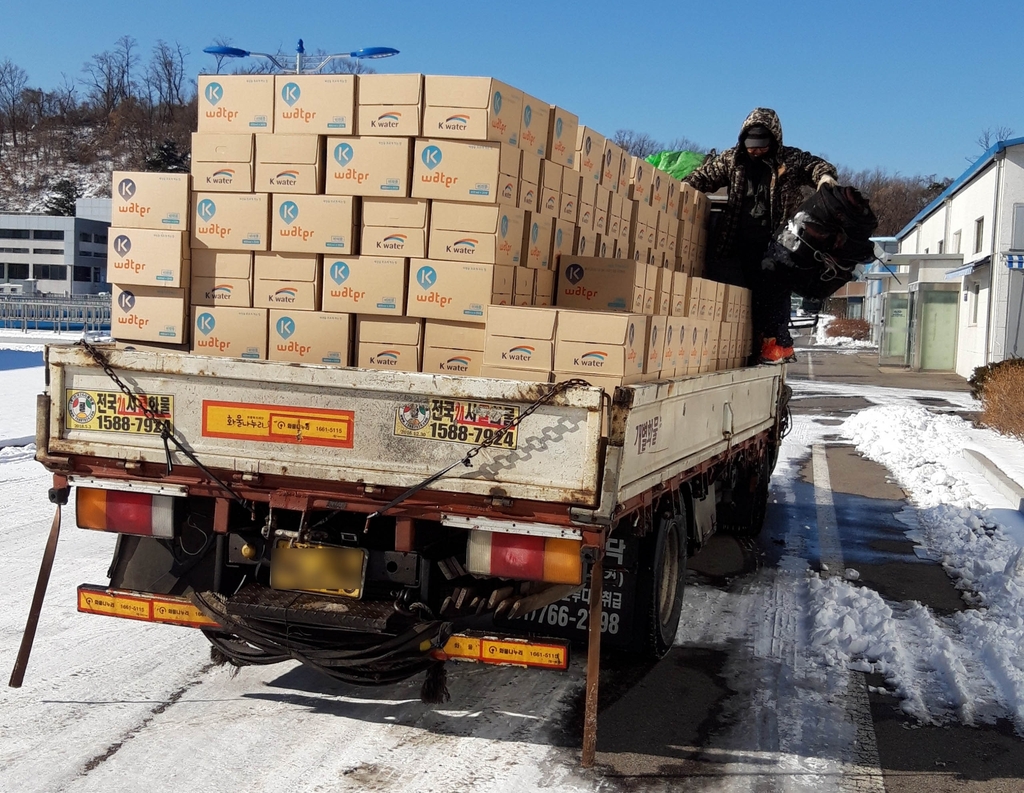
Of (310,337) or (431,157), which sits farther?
(310,337)

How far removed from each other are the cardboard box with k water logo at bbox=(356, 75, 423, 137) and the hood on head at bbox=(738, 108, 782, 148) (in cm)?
435

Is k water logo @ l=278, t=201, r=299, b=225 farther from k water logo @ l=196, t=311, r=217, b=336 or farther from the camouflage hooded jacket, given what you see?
the camouflage hooded jacket

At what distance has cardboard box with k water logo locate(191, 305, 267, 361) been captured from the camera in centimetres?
502

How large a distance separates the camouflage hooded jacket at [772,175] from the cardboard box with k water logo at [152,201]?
4.89 metres

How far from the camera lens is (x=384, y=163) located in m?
4.79

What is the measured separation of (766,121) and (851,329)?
185 ft

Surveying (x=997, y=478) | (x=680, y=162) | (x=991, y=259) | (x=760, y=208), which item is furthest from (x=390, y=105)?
(x=991, y=259)

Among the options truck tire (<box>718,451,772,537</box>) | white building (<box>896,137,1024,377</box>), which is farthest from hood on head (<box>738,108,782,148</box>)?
white building (<box>896,137,1024,377</box>)

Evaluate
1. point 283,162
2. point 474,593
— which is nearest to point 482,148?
point 283,162

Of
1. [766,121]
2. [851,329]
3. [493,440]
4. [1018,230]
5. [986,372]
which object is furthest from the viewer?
[851,329]

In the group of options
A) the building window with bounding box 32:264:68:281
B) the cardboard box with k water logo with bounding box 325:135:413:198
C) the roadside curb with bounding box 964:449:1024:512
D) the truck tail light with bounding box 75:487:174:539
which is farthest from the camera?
the building window with bounding box 32:264:68:281

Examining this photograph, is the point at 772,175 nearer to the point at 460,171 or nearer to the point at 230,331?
the point at 460,171

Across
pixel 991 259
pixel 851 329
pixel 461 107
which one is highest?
pixel 991 259

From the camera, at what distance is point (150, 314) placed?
202 inches
